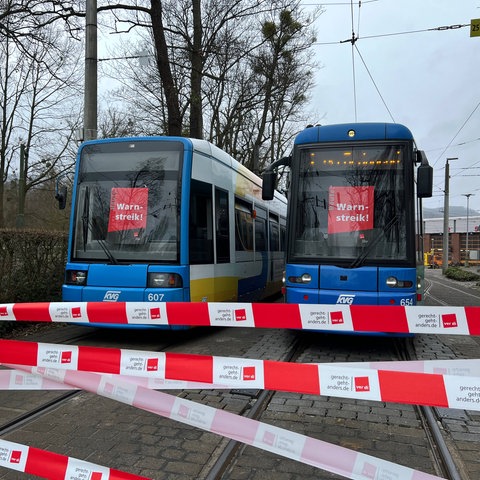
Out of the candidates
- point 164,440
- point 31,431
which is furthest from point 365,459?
point 31,431

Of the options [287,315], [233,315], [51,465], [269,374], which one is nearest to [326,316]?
[287,315]

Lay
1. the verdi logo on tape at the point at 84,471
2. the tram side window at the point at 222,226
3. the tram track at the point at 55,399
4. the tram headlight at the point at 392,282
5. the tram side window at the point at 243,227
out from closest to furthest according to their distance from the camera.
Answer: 1. the verdi logo on tape at the point at 84,471
2. the tram track at the point at 55,399
3. the tram headlight at the point at 392,282
4. the tram side window at the point at 222,226
5. the tram side window at the point at 243,227

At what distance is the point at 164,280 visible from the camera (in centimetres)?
658

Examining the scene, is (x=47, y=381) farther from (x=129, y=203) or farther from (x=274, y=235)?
(x=274, y=235)

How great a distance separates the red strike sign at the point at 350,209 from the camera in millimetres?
6605

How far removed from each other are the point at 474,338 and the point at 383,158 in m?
3.82

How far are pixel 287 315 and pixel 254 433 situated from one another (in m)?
0.82

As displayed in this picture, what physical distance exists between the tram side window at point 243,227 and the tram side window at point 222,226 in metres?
0.65

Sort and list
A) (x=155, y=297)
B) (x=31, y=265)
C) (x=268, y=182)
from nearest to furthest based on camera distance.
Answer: (x=155, y=297)
(x=268, y=182)
(x=31, y=265)

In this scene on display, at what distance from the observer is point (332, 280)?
6438 millimetres

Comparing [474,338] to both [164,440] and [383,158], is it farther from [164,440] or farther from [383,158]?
[164,440]

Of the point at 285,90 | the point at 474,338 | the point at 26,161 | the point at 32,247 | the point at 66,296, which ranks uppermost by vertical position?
the point at 285,90

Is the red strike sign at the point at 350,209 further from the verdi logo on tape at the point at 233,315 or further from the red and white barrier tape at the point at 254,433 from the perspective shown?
the red and white barrier tape at the point at 254,433

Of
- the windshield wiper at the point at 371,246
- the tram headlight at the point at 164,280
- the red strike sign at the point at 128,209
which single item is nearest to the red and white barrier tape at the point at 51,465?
the tram headlight at the point at 164,280
